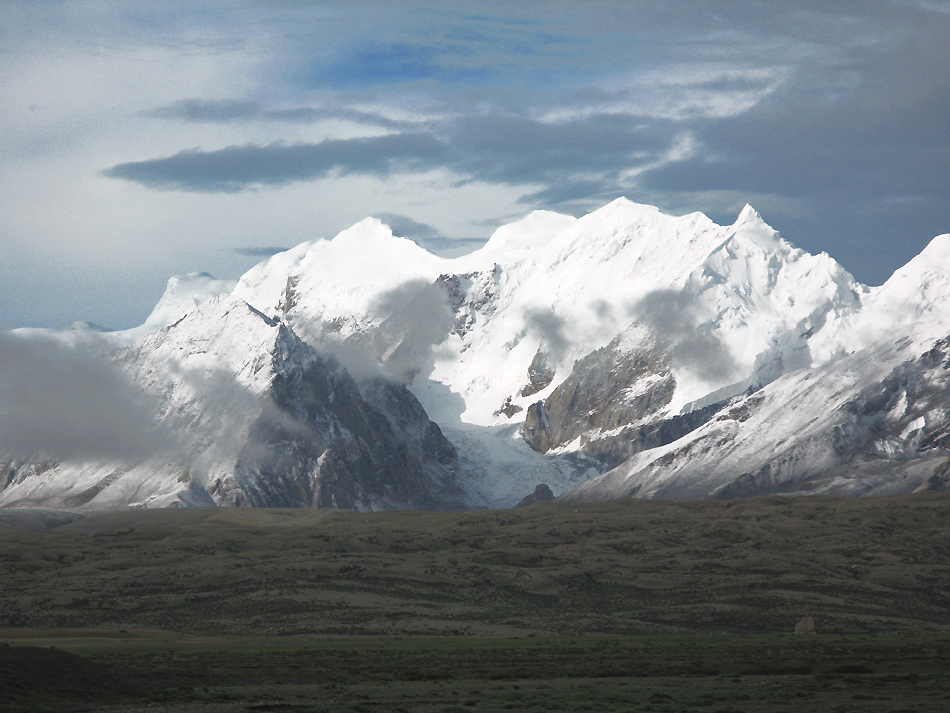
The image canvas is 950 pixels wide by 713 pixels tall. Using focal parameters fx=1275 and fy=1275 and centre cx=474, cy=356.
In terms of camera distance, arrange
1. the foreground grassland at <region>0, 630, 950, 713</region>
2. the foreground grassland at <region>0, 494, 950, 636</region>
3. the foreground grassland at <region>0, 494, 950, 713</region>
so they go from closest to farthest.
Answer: the foreground grassland at <region>0, 630, 950, 713</region>
the foreground grassland at <region>0, 494, 950, 713</region>
the foreground grassland at <region>0, 494, 950, 636</region>

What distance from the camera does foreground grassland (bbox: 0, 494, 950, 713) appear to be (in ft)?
229

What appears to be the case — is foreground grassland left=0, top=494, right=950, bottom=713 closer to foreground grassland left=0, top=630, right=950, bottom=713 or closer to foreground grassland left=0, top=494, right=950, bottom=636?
foreground grassland left=0, top=630, right=950, bottom=713

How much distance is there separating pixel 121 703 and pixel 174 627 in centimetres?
7008

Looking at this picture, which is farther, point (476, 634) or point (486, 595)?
point (486, 595)

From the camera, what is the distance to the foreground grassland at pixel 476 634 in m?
69.9

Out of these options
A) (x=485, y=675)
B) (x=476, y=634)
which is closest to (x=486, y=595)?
(x=476, y=634)

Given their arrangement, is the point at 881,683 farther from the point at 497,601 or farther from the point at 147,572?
the point at 147,572

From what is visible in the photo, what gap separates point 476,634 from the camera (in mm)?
130000

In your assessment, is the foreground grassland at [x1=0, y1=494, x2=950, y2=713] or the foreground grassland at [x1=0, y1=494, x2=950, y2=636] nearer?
the foreground grassland at [x1=0, y1=494, x2=950, y2=713]

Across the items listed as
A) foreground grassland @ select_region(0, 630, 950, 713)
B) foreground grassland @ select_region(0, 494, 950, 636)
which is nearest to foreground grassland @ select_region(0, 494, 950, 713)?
foreground grassland @ select_region(0, 630, 950, 713)

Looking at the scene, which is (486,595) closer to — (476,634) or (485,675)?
(476,634)

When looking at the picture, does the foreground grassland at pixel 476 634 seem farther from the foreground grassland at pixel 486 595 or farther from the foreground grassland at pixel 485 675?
the foreground grassland at pixel 486 595

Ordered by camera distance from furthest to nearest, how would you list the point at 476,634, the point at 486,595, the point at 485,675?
the point at 486,595 → the point at 476,634 → the point at 485,675

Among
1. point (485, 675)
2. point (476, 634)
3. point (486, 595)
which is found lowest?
point (486, 595)
